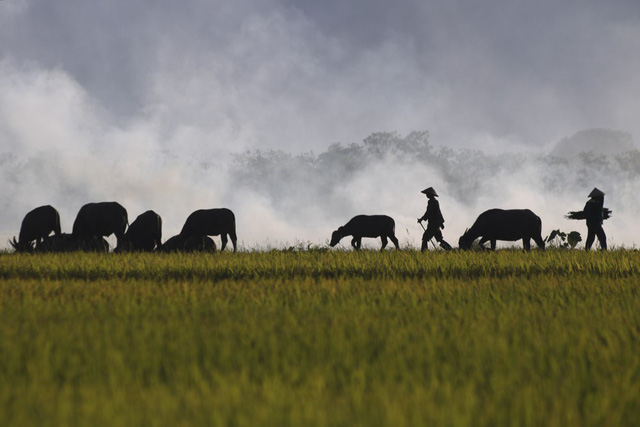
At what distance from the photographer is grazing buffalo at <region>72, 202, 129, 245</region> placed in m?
15.6

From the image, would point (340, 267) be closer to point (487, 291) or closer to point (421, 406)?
point (487, 291)

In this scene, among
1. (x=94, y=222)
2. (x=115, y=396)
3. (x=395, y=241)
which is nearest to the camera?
(x=115, y=396)

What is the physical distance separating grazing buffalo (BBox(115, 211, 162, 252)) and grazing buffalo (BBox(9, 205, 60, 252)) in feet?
5.95

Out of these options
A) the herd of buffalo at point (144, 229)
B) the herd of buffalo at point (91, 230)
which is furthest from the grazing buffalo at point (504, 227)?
the herd of buffalo at point (91, 230)

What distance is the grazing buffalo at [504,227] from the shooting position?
15.2 meters

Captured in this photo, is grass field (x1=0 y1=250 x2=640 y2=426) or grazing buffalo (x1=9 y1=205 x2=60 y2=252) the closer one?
grass field (x1=0 y1=250 x2=640 y2=426)

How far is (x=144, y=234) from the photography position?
1584 cm

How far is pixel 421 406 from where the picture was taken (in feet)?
9.34

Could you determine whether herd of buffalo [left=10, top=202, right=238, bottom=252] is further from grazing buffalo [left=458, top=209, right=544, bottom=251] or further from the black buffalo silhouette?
grazing buffalo [left=458, top=209, right=544, bottom=251]

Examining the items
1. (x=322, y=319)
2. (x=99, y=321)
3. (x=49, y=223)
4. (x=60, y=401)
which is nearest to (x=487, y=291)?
(x=322, y=319)

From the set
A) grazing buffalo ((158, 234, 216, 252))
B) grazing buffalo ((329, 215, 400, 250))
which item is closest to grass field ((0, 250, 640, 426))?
grazing buffalo ((158, 234, 216, 252))

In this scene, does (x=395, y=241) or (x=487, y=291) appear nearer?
(x=487, y=291)

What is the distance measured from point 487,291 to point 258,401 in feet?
14.8

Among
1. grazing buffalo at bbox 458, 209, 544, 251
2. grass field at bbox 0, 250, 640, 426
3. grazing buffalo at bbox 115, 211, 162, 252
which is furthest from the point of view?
grazing buffalo at bbox 115, 211, 162, 252
